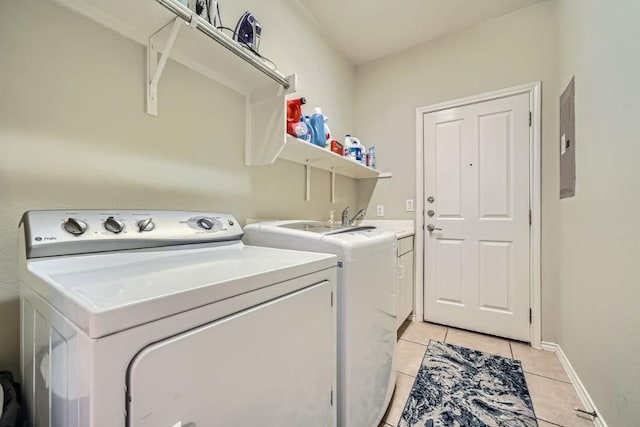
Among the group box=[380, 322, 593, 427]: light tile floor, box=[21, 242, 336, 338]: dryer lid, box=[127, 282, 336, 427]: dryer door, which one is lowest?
box=[380, 322, 593, 427]: light tile floor

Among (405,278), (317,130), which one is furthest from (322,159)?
(405,278)

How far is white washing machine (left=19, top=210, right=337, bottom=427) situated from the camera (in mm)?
438

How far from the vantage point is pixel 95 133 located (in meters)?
1.01

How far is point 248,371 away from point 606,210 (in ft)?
5.51

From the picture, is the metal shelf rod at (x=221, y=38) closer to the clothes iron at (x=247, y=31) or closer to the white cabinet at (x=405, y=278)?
the clothes iron at (x=247, y=31)

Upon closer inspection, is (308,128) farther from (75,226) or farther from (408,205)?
(408,205)

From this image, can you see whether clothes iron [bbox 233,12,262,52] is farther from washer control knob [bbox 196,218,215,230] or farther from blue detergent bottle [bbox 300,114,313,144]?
washer control knob [bbox 196,218,215,230]

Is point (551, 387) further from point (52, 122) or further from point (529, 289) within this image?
point (52, 122)

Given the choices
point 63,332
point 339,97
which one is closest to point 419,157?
point 339,97

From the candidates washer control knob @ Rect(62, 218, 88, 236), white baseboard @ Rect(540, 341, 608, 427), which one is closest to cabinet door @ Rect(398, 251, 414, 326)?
white baseboard @ Rect(540, 341, 608, 427)

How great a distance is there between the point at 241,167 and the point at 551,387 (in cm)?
230

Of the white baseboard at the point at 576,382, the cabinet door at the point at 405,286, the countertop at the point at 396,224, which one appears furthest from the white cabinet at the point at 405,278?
the white baseboard at the point at 576,382

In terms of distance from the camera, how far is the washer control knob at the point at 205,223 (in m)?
1.14

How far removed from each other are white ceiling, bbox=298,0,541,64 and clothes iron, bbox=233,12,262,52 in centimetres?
99
